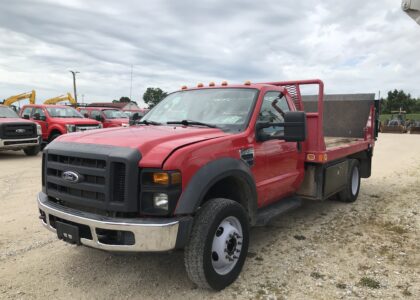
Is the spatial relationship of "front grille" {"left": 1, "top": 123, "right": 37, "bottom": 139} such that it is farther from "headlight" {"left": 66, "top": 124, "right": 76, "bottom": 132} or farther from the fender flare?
the fender flare

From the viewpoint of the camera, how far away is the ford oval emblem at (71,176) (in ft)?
10.7

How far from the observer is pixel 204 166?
331 centimetres

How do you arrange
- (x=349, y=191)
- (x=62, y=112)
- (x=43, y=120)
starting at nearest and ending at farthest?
(x=349, y=191) → (x=43, y=120) → (x=62, y=112)

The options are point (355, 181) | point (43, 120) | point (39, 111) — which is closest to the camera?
point (355, 181)

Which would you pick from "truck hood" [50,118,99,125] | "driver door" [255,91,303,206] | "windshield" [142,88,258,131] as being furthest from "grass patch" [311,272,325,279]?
"truck hood" [50,118,99,125]

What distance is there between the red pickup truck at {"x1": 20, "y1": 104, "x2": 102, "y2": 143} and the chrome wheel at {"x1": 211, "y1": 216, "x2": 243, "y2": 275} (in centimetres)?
1083

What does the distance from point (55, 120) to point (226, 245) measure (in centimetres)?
1192

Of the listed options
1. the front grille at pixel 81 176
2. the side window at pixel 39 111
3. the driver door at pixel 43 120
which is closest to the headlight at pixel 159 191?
the front grille at pixel 81 176

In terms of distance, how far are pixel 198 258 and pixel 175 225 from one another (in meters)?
0.41

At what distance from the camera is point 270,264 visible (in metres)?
4.08

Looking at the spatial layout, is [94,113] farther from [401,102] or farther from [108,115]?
[401,102]

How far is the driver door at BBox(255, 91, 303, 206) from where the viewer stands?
4.23m

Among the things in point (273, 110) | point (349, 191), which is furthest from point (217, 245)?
point (349, 191)

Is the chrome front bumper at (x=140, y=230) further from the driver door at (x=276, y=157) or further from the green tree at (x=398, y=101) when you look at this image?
the green tree at (x=398, y=101)
